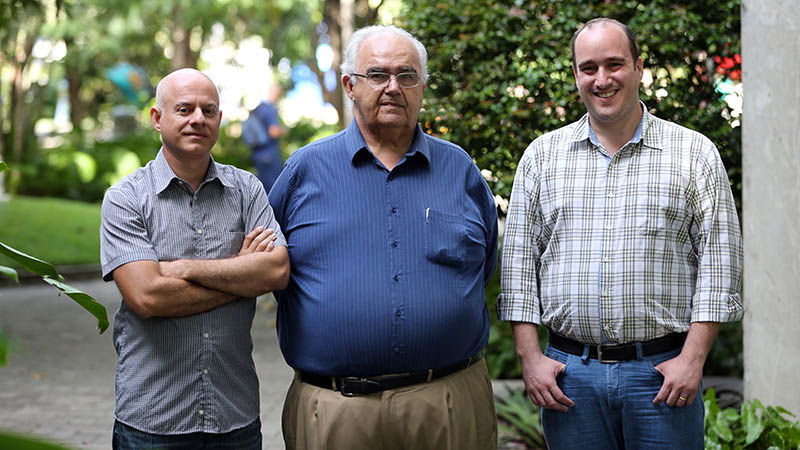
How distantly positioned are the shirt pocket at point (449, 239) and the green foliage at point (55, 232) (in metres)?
10.7

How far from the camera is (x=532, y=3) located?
5801mm

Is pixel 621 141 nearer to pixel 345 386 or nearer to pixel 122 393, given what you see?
pixel 345 386

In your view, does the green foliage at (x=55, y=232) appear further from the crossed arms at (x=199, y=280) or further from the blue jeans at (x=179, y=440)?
the crossed arms at (x=199, y=280)

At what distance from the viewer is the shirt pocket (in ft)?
11.1

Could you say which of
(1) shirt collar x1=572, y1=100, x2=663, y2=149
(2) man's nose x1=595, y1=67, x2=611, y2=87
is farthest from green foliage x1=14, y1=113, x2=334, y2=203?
(2) man's nose x1=595, y1=67, x2=611, y2=87

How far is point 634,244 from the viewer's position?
327 cm

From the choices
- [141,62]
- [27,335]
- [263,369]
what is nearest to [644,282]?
[263,369]

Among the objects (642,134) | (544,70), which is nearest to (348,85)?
(642,134)

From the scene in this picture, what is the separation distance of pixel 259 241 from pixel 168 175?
40 cm

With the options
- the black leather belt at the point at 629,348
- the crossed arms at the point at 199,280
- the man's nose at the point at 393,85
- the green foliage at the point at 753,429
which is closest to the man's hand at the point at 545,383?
the black leather belt at the point at 629,348

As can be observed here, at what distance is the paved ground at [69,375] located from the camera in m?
6.48

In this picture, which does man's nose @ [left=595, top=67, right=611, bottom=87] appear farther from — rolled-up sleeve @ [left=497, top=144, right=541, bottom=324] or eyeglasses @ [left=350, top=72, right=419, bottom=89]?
eyeglasses @ [left=350, top=72, right=419, bottom=89]

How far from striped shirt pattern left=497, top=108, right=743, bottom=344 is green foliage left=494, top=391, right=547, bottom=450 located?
7.84 feet

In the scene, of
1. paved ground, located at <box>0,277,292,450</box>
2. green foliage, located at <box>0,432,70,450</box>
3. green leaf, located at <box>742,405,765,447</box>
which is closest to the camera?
green foliage, located at <box>0,432,70,450</box>
